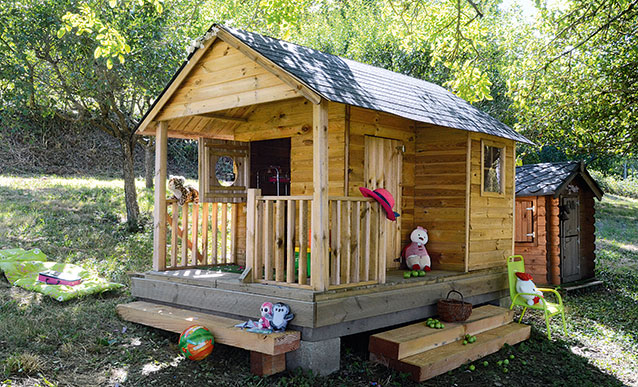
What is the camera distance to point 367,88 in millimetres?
6402

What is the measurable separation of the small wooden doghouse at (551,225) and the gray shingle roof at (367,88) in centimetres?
282

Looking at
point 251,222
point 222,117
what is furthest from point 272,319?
point 222,117

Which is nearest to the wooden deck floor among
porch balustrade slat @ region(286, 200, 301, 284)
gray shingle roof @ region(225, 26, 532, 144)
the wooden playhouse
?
the wooden playhouse

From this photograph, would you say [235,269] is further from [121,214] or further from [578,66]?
[578,66]

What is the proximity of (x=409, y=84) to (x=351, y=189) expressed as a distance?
2.43 m

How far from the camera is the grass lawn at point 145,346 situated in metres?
5.23


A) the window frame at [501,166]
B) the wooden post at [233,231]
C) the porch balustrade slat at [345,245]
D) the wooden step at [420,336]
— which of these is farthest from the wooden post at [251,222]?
the window frame at [501,166]

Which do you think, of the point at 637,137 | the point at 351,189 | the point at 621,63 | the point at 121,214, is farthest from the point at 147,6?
the point at 637,137

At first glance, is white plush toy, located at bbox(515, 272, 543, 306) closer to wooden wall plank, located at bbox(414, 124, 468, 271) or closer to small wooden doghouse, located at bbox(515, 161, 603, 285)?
wooden wall plank, located at bbox(414, 124, 468, 271)

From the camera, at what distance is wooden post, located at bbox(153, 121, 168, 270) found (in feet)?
23.9

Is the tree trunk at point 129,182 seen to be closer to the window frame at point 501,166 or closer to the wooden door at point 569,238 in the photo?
the window frame at point 501,166

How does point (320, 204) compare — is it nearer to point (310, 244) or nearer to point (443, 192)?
point (310, 244)

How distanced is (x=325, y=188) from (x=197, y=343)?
2.03 m

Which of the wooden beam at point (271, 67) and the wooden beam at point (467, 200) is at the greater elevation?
the wooden beam at point (271, 67)
